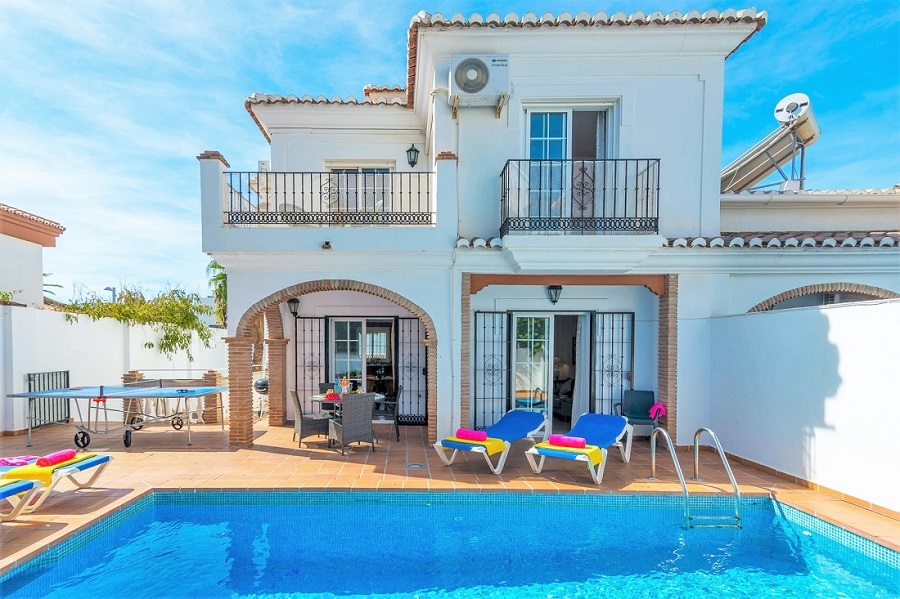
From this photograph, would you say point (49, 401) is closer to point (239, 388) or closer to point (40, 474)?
point (239, 388)

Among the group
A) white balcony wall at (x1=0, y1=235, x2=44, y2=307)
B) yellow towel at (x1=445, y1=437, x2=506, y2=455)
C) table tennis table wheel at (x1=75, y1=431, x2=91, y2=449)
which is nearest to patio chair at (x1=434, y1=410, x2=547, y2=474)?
yellow towel at (x1=445, y1=437, x2=506, y2=455)

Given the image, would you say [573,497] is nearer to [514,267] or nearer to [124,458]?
[514,267]

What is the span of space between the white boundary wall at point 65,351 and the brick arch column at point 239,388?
170 inches

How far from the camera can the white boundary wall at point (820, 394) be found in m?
5.68

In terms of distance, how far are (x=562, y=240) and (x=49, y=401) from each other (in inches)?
488

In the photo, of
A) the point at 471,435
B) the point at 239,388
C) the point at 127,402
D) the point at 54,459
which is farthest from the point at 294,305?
the point at 471,435

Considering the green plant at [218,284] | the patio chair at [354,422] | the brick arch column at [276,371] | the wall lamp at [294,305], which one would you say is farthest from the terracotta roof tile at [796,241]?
the green plant at [218,284]

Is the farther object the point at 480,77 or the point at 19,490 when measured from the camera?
the point at 480,77

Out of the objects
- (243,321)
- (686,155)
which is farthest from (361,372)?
(686,155)

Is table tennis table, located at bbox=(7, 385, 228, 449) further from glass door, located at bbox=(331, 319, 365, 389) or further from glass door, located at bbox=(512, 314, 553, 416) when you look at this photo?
glass door, located at bbox=(512, 314, 553, 416)

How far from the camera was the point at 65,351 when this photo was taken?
11.2 metres

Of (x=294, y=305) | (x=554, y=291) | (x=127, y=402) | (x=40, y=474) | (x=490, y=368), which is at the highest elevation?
(x=554, y=291)

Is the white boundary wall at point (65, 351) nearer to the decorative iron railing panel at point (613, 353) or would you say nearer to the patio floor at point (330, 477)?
the patio floor at point (330, 477)

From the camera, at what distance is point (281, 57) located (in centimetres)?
1112
